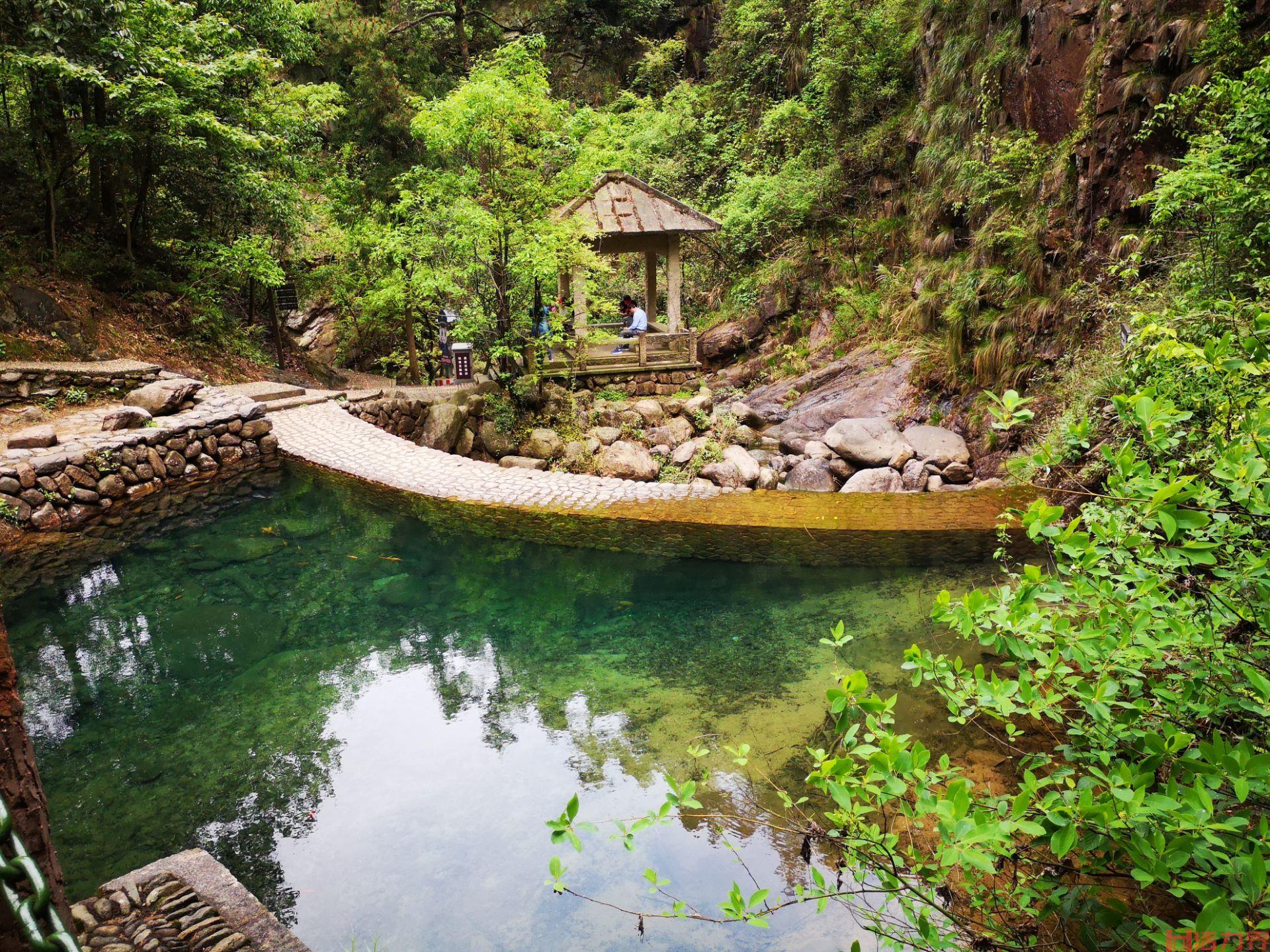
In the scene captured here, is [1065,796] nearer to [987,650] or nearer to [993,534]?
[987,650]

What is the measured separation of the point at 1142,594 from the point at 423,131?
461 inches

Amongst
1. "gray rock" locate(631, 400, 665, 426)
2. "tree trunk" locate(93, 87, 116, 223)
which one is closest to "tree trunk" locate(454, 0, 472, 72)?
"tree trunk" locate(93, 87, 116, 223)

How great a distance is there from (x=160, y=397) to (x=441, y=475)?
164 inches

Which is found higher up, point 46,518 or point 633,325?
point 633,325

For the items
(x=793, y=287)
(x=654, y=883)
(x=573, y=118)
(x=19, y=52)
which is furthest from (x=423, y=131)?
(x=654, y=883)

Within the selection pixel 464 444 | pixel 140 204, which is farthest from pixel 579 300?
pixel 140 204

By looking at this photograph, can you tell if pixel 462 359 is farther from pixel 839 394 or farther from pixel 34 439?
pixel 839 394

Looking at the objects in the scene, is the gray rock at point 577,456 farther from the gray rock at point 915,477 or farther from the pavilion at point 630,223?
the gray rock at point 915,477

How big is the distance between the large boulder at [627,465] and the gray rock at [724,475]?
0.90m

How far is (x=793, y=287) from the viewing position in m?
16.3

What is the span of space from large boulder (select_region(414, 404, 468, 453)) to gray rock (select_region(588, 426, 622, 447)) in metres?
2.18

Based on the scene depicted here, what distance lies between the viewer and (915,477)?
33.2 feet

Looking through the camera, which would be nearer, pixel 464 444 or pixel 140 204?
pixel 464 444

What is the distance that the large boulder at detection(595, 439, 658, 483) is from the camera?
11.3m
